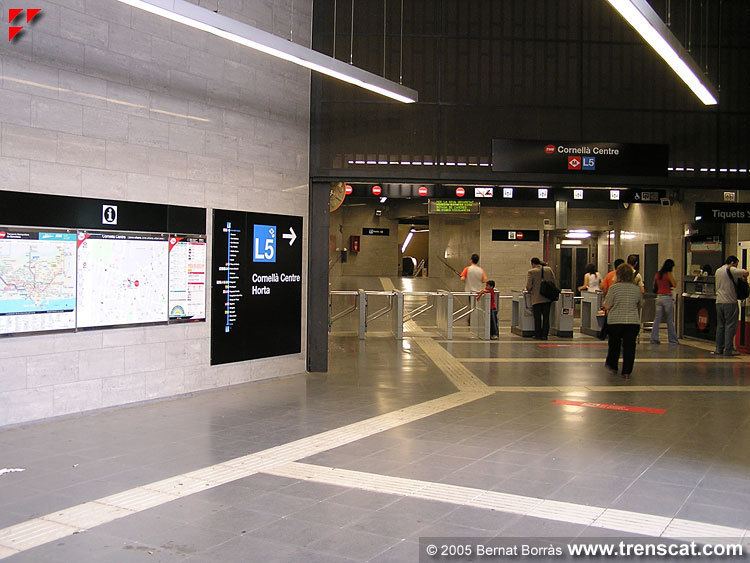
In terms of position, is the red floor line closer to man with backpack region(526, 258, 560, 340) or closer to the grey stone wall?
the grey stone wall

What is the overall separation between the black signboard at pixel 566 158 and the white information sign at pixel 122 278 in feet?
14.9

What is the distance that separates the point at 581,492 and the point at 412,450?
1464 millimetres

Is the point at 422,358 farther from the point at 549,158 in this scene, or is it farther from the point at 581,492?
the point at 581,492

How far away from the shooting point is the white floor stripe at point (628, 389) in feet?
28.1

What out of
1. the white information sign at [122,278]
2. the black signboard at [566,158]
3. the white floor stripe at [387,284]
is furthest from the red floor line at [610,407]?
the white floor stripe at [387,284]

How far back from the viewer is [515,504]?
14.7 feet

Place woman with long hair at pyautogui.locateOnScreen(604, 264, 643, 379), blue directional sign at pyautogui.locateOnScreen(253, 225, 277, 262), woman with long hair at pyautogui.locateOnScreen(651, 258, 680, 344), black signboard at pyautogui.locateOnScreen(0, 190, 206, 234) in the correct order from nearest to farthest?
black signboard at pyautogui.locateOnScreen(0, 190, 206, 234) → blue directional sign at pyautogui.locateOnScreen(253, 225, 277, 262) → woman with long hair at pyautogui.locateOnScreen(604, 264, 643, 379) → woman with long hair at pyautogui.locateOnScreen(651, 258, 680, 344)

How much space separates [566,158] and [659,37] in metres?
3.53

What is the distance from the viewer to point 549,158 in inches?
380

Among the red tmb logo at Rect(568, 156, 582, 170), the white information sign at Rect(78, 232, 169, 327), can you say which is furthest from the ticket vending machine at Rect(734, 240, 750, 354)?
the white information sign at Rect(78, 232, 169, 327)

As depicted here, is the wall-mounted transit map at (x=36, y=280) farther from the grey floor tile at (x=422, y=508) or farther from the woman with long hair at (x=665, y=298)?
the woman with long hair at (x=665, y=298)

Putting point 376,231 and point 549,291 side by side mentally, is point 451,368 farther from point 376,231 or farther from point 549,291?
point 376,231

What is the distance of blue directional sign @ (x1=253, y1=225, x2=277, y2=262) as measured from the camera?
28.6 feet

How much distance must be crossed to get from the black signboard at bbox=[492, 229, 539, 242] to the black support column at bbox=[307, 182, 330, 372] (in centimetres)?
1167
